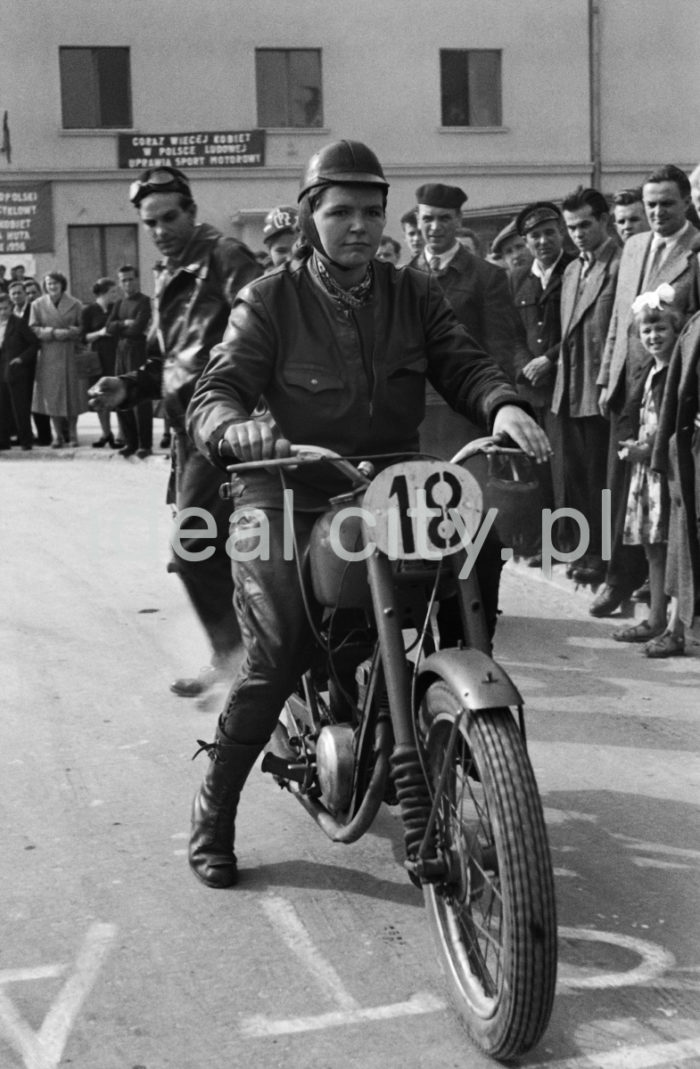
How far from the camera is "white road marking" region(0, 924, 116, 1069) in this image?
3.33 meters

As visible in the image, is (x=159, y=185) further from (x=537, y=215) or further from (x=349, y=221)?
(x=537, y=215)

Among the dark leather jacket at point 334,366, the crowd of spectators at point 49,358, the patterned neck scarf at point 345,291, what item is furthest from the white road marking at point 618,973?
the crowd of spectators at point 49,358

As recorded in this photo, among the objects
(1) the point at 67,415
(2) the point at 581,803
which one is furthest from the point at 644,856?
(1) the point at 67,415

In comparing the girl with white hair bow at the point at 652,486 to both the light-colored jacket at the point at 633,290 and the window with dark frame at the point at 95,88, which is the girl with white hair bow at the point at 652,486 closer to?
the light-colored jacket at the point at 633,290

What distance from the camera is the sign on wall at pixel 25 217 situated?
30188 mm

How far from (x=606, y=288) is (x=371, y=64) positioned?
22.9 metres

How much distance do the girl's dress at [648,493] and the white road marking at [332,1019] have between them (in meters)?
4.09

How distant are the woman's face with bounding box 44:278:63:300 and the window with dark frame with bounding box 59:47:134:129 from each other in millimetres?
13014

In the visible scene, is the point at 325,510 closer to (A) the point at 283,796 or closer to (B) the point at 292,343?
(B) the point at 292,343

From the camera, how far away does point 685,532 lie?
6992mm

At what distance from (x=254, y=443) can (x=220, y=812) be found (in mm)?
1206

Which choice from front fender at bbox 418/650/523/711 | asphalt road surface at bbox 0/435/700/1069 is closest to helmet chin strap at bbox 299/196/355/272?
front fender at bbox 418/650/523/711

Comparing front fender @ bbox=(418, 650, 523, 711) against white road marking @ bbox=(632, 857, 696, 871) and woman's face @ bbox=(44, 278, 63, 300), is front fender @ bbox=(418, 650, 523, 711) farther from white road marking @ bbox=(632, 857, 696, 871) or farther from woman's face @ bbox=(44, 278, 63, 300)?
woman's face @ bbox=(44, 278, 63, 300)

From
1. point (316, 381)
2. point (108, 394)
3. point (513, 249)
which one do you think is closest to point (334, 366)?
point (316, 381)
